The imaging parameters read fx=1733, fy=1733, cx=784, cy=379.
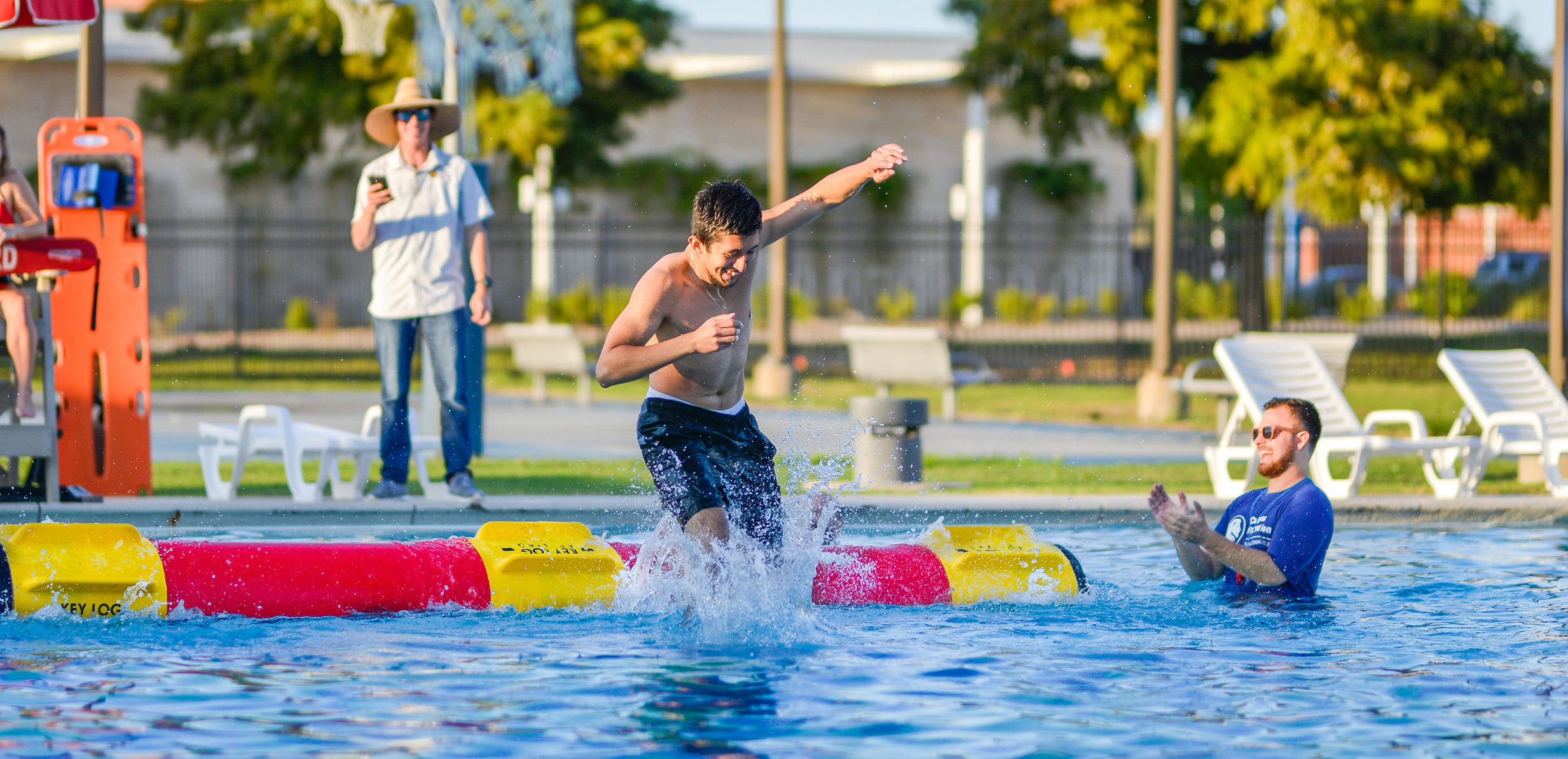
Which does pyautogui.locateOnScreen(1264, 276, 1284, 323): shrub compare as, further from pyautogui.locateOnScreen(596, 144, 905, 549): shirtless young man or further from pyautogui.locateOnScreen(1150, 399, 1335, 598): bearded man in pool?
pyautogui.locateOnScreen(596, 144, 905, 549): shirtless young man

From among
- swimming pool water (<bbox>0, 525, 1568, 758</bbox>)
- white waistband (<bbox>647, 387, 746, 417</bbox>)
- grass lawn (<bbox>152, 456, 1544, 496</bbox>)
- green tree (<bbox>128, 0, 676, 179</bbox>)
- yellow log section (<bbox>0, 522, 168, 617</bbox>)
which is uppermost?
green tree (<bbox>128, 0, 676, 179</bbox>)

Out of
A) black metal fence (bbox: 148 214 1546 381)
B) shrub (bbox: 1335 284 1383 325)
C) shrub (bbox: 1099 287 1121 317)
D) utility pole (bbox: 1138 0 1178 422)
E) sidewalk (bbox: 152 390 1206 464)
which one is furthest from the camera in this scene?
shrub (bbox: 1099 287 1121 317)

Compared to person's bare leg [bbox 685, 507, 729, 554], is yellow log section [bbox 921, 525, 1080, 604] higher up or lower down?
lower down

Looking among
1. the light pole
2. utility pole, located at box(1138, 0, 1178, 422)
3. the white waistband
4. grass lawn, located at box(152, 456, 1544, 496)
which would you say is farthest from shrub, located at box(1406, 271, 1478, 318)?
the white waistband

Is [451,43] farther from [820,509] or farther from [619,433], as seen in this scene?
[820,509]

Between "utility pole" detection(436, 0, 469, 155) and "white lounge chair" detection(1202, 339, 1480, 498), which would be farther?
"utility pole" detection(436, 0, 469, 155)

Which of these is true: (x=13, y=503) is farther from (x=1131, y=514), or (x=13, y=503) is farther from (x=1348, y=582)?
(x=1348, y=582)

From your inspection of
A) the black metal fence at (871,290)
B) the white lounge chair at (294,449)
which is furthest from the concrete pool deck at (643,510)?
the black metal fence at (871,290)

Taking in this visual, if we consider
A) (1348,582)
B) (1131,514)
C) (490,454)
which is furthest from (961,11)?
(1348,582)

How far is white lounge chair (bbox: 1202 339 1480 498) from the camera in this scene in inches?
404

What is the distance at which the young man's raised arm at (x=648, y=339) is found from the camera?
514cm

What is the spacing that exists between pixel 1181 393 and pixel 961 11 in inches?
482

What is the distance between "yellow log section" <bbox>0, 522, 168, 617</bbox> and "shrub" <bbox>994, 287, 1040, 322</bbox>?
75.5 feet

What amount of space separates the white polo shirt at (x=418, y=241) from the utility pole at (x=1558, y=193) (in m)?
8.71
